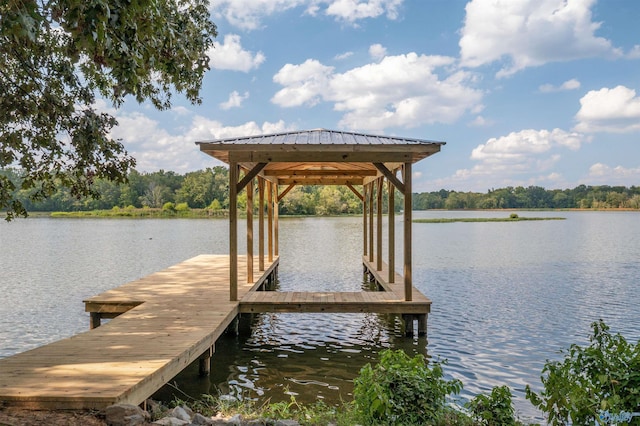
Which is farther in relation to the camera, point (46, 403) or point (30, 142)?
point (30, 142)

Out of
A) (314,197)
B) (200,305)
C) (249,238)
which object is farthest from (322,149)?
(314,197)

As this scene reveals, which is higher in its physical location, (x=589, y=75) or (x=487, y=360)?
(x=589, y=75)

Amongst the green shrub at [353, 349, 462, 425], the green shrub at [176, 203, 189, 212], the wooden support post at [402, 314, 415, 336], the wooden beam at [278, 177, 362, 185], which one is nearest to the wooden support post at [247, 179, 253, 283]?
the wooden support post at [402, 314, 415, 336]

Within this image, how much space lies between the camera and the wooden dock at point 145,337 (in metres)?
3.98

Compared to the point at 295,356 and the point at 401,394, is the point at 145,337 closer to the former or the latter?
the point at 295,356

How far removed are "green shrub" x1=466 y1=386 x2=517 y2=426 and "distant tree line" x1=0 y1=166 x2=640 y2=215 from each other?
6374 cm

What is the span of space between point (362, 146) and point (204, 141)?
2740 mm

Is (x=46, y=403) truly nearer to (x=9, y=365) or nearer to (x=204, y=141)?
(x=9, y=365)

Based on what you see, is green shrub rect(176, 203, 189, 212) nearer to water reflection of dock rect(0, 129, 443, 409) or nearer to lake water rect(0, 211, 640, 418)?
lake water rect(0, 211, 640, 418)

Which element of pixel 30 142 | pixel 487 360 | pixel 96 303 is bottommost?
pixel 487 360

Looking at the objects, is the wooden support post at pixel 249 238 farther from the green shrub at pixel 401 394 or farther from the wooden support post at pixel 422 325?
the green shrub at pixel 401 394

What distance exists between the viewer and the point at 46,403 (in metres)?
3.79

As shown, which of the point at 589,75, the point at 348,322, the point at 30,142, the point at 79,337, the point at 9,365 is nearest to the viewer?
the point at 9,365

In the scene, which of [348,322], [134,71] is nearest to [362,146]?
[348,322]
